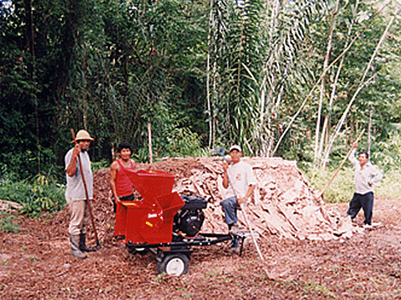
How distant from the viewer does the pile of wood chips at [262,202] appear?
6121 mm

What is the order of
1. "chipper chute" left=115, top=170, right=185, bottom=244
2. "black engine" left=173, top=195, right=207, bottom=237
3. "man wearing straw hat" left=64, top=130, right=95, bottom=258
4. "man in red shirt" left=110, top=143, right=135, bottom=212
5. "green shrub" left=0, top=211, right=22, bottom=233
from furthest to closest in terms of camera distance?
1. "green shrub" left=0, top=211, right=22, bottom=233
2. "man in red shirt" left=110, top=143, right=135, bottom=212
3. "man wearing straw hat" left=64, top=130, right=95, bottom=258
4. "black engine" left=173, top=195, right=207, bottom=237
5. "chipper chute" left=115, top=170, right=185, bottom=244

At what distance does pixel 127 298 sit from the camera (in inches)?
142

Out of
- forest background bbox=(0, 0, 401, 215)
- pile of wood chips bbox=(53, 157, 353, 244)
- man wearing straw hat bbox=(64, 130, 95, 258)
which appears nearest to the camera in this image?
man wearing straw hat bbox=(64, 130, 95, 258)

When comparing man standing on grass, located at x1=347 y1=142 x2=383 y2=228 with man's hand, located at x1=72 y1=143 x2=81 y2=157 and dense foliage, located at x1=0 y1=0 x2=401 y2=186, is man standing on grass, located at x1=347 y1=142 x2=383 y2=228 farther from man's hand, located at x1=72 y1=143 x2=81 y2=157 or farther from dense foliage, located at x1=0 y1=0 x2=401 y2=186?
man's hand, located at x1=72 y1=143 x2=81 y2=157

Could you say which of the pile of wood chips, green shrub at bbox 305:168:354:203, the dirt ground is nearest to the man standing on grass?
the pile of wood chips

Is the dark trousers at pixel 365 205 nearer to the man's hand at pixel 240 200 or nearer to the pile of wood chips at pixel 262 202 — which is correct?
the pile of wood chips at pixel 262 202

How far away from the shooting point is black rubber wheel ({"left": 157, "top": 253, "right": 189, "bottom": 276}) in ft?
13.7

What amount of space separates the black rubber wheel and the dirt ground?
0.10m

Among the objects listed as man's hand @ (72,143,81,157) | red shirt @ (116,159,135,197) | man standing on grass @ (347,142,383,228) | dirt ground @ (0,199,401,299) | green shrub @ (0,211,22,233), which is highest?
man's hand @ (72,143,81,157)

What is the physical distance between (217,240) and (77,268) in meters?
1.82

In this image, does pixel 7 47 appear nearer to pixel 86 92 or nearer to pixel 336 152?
pixel 86 92

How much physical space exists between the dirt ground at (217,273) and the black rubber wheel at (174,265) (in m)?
0.10

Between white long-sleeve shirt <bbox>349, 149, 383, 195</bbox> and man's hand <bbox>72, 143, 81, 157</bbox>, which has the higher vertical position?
man's hand <bbox>72, 143, 81, 157</bbox>

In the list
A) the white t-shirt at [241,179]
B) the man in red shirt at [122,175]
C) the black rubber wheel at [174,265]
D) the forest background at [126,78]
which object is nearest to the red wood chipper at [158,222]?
the black rubber wheel at [174,265]
